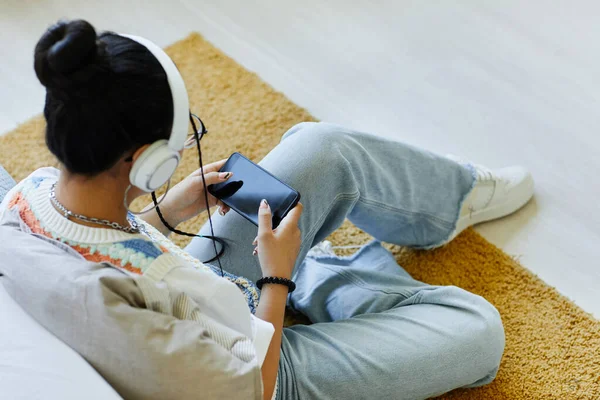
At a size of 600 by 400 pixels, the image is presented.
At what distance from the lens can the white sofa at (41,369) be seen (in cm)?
67

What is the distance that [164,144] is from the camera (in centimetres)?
73

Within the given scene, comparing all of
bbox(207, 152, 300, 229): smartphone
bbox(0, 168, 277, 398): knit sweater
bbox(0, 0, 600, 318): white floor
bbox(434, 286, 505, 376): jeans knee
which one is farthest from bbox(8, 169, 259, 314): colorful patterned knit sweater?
bbox(0, 0, 600, 318): white floor

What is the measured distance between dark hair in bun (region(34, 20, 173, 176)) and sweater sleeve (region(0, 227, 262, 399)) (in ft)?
0.40

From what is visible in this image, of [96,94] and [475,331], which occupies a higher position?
[96,94]

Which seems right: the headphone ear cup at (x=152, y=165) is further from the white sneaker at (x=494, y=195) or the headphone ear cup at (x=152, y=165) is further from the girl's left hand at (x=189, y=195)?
the white sneaker at (x=494, y=195)

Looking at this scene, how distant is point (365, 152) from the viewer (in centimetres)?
113

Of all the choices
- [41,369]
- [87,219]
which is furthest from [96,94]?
[41,369]

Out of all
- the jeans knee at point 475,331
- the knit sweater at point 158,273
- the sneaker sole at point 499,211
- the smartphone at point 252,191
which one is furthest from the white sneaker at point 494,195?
the knit sweater at point 158,273

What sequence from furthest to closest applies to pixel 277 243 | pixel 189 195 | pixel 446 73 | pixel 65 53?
1. pixel 446 73
2. pixel 189 195
3. pixel 277 243
4. pixel 65 53

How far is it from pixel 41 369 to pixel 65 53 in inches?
13.1

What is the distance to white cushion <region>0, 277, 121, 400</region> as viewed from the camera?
0.67 metres

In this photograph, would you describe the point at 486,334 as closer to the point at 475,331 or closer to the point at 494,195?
the point at 475,331

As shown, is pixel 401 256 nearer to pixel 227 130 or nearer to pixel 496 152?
pixel 496 152

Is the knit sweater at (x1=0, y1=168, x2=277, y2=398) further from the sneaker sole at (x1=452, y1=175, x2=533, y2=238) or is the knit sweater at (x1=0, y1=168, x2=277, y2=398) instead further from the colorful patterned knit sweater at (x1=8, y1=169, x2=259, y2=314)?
the sneaker sole at (x1=452, y1=175, x2=533, y2=238)
